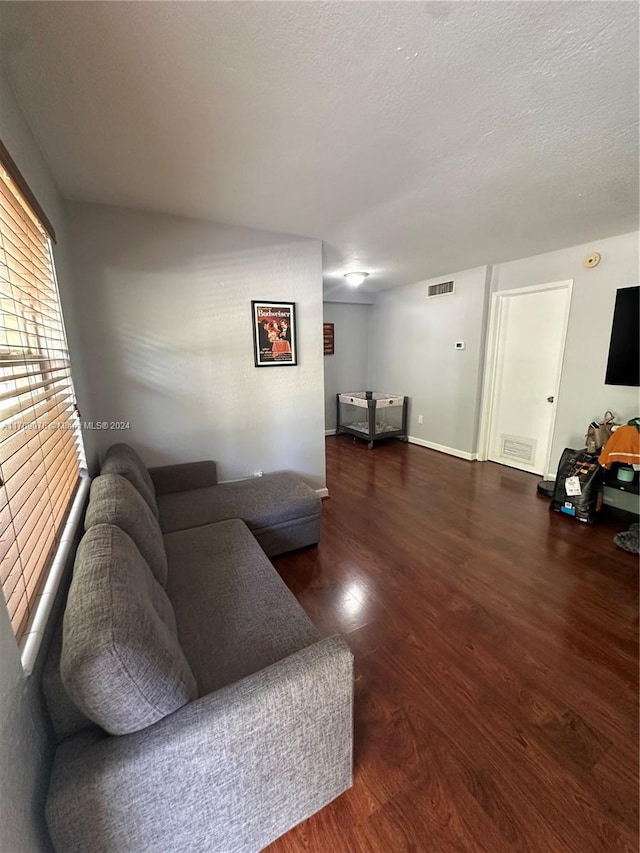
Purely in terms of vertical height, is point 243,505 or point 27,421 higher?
point 27,421

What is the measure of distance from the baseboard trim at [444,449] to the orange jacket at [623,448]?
5.70 ft

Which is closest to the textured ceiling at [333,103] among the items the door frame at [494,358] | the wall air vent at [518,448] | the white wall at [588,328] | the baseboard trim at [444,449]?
the white wall at [588,328]

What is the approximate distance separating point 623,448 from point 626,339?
98 cm

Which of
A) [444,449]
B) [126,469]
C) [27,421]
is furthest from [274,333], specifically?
[444,449]

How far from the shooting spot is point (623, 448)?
2588 millimetres

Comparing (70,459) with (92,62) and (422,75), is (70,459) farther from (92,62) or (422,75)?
(422,75)

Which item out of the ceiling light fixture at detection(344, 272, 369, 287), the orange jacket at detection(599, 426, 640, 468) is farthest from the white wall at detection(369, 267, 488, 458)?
the orange jacket at detection(599, 426, 640, 468)

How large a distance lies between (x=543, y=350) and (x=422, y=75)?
3226mm

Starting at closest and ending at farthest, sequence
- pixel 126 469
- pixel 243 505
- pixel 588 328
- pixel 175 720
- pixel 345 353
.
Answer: pixel 175 720 → pixel 126 469 → pixel 243 505 → pixel 588 328 → pixel 345 353

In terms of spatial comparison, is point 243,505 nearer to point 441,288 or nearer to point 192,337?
point 192,337

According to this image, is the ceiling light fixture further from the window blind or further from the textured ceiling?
the window blind

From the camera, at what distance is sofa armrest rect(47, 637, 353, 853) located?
740 mm

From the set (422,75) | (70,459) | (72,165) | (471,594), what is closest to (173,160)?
(72,165)

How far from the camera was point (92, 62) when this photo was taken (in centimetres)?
112
